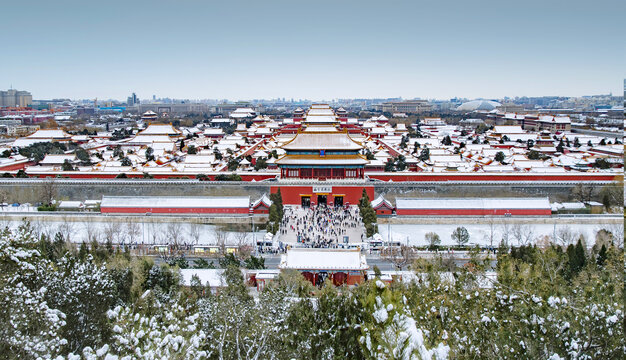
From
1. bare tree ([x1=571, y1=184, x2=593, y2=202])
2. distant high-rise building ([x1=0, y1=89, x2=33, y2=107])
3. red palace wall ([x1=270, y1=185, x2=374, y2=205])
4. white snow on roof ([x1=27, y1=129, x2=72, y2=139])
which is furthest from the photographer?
distant high-rise building ([x1=0, y1=89, x2=33, y2=107])

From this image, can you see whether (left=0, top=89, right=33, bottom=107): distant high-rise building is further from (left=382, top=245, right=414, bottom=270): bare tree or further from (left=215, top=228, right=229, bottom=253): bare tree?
(left=382, top=245, right=414, bottom=270): bare tree

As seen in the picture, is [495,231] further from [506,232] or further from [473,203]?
[473,203]

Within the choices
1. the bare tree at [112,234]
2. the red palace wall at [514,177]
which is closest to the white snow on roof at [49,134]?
the bare tree at [112,234]

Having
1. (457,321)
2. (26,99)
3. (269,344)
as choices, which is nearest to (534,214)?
(457,321)

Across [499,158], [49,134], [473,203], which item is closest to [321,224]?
[473,203]

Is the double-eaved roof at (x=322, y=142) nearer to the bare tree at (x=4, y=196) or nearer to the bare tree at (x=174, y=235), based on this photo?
the bare tree at (x=174, y=235)

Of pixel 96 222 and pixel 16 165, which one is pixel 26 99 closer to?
pixel 16 165

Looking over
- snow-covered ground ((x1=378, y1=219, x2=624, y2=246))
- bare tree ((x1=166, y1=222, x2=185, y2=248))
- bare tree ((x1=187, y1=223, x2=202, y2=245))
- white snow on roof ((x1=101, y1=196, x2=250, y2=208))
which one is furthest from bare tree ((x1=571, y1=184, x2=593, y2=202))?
bare tree ((x1=166, y1=222, x2=185, y2=248))
